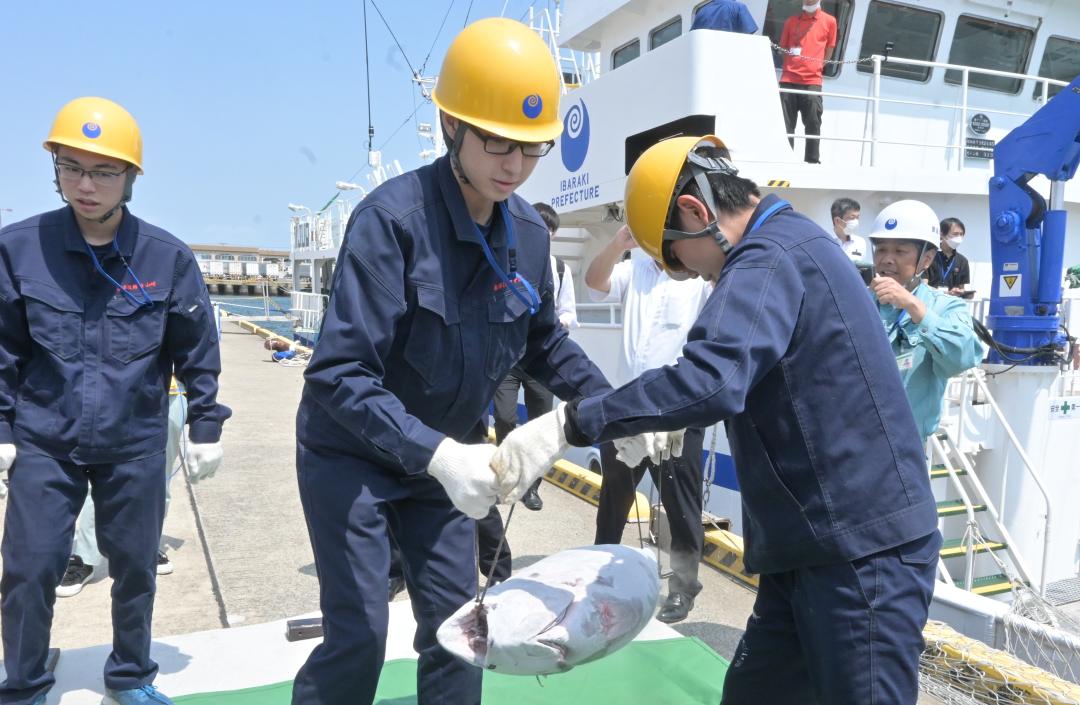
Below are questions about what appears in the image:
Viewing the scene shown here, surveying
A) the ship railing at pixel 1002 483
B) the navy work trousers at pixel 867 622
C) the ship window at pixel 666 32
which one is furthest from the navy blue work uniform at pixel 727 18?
the navy work trousers at pixel 867 622

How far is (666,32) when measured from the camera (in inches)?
337

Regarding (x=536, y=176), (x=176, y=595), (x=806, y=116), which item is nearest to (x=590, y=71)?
(x=536, y=176)

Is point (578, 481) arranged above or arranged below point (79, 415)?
below

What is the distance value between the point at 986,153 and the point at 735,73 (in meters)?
3.18

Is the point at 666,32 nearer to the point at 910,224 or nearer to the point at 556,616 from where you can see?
the point at 910,224

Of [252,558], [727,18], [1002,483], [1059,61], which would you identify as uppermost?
[1059,61]

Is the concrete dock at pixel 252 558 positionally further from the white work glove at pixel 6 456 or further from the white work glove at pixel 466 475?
the white work glove at pixel 466 475

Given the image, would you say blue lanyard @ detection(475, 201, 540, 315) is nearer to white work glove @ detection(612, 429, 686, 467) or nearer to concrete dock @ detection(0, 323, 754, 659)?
white work glove @ detection(612, 429, 686, 467)

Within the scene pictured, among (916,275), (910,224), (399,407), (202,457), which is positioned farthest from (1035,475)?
(202,457)

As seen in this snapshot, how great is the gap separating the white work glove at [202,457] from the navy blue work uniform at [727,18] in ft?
A: 17.4

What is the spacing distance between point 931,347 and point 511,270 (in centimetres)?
216

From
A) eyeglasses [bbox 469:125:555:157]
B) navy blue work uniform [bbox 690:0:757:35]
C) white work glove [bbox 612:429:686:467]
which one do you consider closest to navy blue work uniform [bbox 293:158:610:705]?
eyeglasses [bbox 469:125:555:157]

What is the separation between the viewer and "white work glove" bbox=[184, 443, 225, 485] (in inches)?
113

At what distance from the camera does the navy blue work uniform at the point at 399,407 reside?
1869mm
